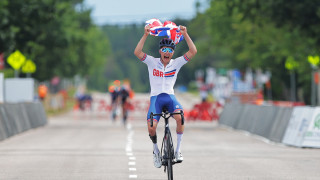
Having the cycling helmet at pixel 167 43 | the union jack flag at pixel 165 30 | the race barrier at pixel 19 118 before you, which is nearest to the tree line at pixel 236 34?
the race barrier at pixel 19 118

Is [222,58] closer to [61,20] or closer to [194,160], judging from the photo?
[61,20]

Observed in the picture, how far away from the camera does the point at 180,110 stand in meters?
13.2

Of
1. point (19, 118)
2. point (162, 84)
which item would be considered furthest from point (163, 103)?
point (19, 118)

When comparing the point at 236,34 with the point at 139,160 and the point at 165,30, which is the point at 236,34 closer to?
the point at 139,160

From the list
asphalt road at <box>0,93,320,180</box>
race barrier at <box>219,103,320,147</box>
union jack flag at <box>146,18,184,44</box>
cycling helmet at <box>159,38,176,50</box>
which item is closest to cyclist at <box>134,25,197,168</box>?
cycling helmet at <box>159,38,176,50</box>

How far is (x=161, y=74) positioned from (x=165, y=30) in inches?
26.3

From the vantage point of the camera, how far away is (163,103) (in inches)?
525

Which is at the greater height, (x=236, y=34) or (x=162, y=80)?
(x=236, y=34)

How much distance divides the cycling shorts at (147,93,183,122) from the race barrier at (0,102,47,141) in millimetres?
12826

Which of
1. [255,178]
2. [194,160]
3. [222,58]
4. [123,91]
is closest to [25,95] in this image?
[123,91]

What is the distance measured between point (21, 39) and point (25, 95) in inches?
101

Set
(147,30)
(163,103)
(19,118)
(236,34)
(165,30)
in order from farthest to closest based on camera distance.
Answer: (236,34) → (19,118) → (165,30) → (147,30) → (163,103)

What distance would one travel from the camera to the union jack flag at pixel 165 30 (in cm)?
1353

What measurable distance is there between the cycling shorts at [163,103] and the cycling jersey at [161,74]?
65mm
